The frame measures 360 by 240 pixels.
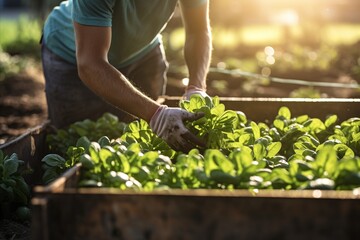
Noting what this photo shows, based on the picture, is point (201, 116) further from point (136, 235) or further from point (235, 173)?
point (136, 235)

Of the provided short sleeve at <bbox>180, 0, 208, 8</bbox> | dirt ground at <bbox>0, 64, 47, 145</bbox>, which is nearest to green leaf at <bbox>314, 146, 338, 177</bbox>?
short sleeve at <bbox>180, 0, 208, 8</bbox>

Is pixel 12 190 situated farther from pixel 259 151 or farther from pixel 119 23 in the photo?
pixel 119 23

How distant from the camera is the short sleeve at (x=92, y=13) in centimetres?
327

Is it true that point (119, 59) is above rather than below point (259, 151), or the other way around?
above

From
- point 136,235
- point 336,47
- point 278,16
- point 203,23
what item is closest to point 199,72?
point 203,23

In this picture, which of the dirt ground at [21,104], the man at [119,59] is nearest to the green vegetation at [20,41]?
the dirt ground at [21,104]

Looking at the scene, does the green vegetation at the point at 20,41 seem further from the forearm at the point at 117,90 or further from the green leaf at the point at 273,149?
the green leaf at the point at 273,149

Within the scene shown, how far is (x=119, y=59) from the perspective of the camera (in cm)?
430

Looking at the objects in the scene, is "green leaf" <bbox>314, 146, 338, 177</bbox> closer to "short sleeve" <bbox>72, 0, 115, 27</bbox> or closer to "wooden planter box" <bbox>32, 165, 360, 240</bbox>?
"wooden planter box" <bbox>32, 165, 360, 240</bbox>

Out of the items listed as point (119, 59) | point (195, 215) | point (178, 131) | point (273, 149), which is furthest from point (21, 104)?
point (195, 215)

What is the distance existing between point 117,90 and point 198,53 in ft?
4.16

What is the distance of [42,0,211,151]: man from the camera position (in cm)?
312

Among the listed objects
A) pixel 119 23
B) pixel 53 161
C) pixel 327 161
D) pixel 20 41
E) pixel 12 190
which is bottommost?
pixel 20 41

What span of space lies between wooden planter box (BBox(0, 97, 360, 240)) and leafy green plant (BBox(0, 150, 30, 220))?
103cm
